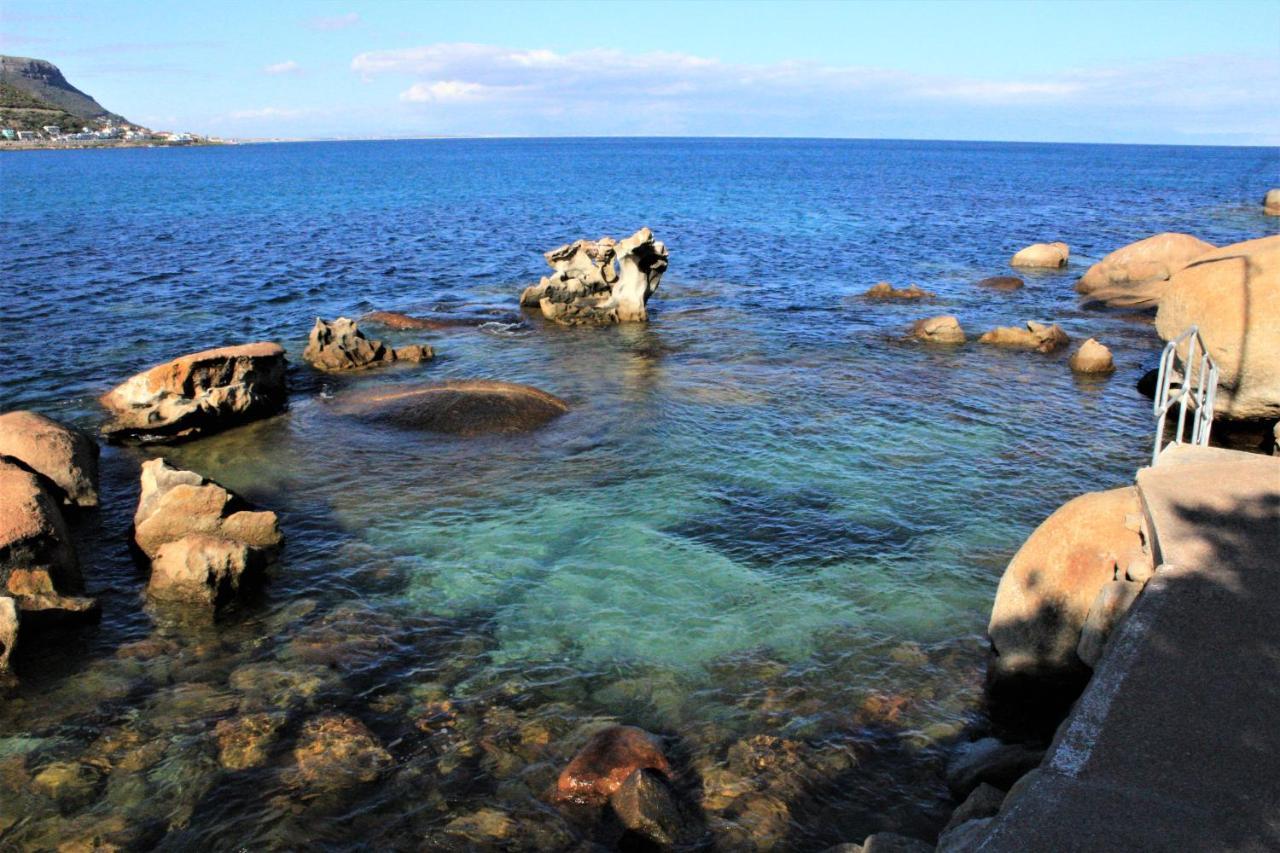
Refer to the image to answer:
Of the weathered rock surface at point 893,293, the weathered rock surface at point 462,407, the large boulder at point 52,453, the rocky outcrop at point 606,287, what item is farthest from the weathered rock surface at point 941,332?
the large boulder at point 52,453

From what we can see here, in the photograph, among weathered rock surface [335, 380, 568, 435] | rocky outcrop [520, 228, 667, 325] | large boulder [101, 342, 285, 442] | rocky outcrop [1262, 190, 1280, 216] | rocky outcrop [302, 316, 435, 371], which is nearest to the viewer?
large boulder [101, 342, 285, 442]

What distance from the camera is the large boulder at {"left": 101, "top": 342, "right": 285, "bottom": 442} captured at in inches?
722

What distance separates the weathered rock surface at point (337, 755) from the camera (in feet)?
29.5

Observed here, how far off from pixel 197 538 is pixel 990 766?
10.5 meters

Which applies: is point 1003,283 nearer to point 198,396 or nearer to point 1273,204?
point 198,396

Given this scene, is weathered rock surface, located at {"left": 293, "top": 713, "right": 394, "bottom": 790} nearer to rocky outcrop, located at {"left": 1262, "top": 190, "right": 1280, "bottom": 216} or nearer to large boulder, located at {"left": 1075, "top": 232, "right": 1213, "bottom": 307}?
large boulder, located at {"left": 1075, "top": 232, "right": 1213, "bottom": 307}

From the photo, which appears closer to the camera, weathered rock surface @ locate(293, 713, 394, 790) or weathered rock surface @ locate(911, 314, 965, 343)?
weathered rock surface @ locate(293, 713, 394, 790)

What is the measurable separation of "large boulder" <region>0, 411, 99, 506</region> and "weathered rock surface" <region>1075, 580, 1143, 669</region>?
49.8 feet

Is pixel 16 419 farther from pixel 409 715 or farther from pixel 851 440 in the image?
pixel 851 440

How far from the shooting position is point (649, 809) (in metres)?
8.20

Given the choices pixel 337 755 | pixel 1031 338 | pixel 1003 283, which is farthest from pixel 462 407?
pixel 1003 283

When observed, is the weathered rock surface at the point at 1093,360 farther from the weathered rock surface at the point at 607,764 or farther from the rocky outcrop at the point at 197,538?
the rocky outcrop at the point at 197,538

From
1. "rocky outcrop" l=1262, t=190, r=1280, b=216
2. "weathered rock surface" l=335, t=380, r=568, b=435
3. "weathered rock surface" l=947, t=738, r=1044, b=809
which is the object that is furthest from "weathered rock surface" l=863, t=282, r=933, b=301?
"rocky outcrop" l=1262, t=190, r=1280, b=216

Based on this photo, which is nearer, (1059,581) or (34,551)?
(1059,581)
